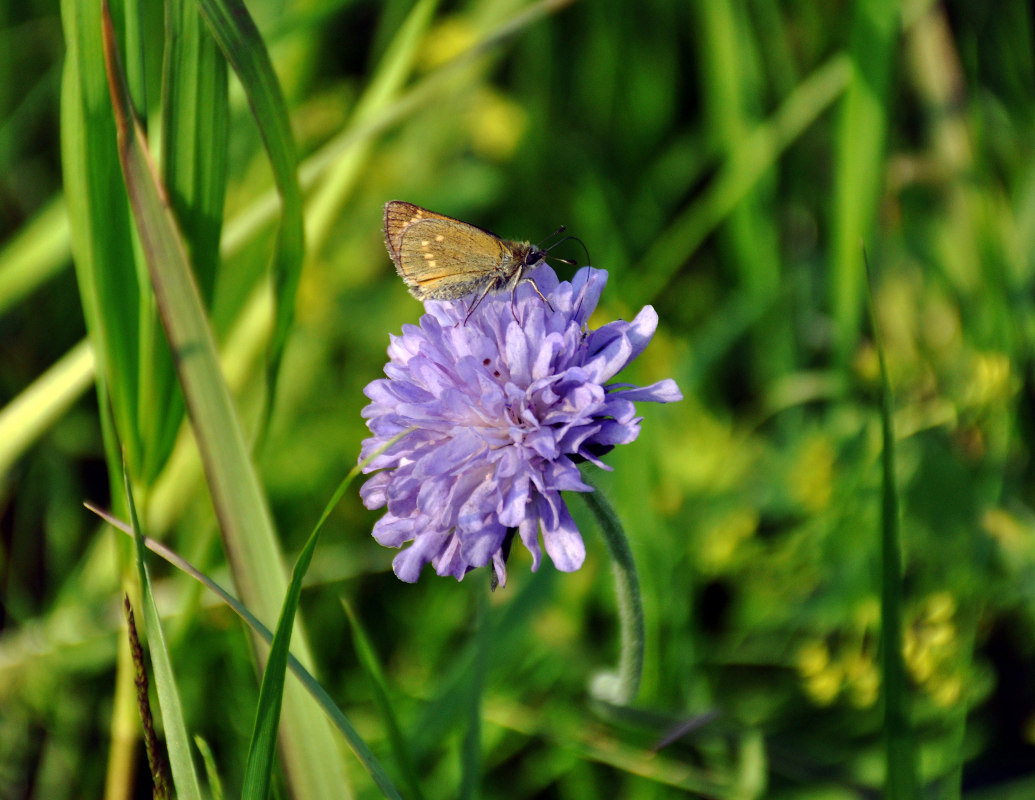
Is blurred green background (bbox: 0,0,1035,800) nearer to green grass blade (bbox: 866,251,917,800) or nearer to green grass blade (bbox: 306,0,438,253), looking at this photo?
green grass blade (bbox: 306,0,438,253)

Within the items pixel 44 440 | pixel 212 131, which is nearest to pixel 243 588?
pixel 212 131

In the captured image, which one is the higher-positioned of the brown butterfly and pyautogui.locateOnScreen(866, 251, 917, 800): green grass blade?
the brown butterfly

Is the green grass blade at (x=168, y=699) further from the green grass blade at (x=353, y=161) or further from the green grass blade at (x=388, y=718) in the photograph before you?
the green grass blade at (x=353, y=161)

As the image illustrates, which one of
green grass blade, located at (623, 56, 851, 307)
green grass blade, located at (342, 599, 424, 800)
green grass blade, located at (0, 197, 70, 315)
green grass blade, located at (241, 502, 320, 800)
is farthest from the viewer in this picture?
green grass blade, located at (623, 56, 851, 307)

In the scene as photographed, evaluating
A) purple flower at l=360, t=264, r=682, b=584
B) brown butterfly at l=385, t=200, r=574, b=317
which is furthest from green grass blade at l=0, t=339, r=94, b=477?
purple flower at l=360, t=264, r=682, b=584

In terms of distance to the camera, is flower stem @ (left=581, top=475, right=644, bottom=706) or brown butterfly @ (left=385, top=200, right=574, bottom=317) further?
brown butterfly @ (left=385, top=200, right=574, bottom=317)
